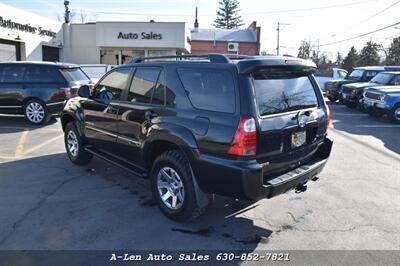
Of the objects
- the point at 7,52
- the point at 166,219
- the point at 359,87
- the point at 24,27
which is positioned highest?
the point at 24,27

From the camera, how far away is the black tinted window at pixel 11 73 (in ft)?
33.7

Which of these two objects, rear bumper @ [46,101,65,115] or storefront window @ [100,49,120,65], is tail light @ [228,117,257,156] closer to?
rear bumper @ [46,101,65,115]

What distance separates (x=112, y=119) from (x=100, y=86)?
77cm

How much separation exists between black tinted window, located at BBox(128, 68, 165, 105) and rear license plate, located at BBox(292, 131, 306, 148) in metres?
1.61

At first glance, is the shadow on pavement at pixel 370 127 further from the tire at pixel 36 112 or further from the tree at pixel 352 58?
the tree at pixel 352 58

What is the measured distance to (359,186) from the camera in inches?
216

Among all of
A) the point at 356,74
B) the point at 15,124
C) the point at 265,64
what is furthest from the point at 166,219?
the point at 356,74

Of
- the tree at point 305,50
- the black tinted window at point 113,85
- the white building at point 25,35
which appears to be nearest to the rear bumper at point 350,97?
the black tinted window at point 113,85

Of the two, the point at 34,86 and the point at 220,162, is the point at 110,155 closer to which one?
the point at 220,162

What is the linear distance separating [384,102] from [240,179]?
10556 millimetres

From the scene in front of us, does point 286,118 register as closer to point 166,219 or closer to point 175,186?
point 175,186

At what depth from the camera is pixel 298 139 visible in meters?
3.95

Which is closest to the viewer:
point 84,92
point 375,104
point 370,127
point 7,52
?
point 84,92

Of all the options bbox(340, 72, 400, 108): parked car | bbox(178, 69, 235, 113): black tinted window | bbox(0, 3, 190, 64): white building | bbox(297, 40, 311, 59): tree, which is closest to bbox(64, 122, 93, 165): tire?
bbox(178, 69, 235, 113): black tinted window
